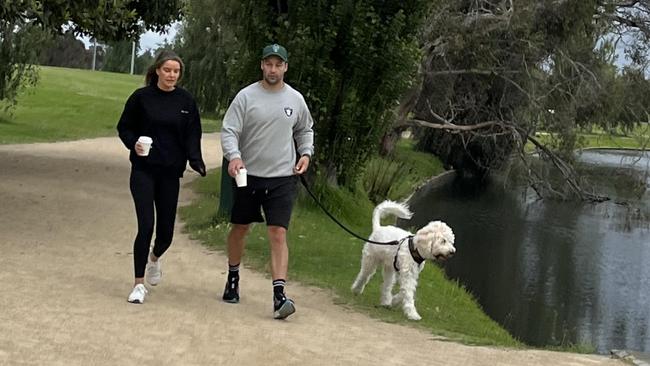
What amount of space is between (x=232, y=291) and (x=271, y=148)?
1450 mm

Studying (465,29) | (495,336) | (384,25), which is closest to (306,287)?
(495,336)

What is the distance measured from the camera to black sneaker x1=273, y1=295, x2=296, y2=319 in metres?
7.55

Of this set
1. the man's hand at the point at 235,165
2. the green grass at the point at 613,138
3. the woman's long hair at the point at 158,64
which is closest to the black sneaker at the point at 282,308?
the man's hand at the point at 235,165

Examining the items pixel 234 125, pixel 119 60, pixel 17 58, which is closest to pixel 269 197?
pixel 234 125

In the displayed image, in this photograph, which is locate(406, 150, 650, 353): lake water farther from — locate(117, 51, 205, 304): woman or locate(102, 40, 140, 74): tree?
locate(102, 40, 140, 74): tree

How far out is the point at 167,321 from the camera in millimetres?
7164

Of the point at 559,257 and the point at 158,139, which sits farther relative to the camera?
the point at 559,257

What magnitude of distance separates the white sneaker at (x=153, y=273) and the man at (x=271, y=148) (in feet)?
3.71

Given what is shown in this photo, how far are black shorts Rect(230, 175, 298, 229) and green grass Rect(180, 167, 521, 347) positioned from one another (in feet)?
4.92

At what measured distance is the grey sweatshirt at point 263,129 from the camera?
7.44 m

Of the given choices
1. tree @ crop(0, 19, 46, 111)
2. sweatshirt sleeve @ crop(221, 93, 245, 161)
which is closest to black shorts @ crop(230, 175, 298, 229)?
sweatshirt sleeve @ crop(221, 93, 245, 161)

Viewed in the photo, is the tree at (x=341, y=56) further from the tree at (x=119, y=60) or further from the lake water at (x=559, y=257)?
the tree at (x=119, y=60)

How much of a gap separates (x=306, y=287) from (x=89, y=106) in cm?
3544

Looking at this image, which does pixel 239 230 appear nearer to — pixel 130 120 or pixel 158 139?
pixel 158 139
